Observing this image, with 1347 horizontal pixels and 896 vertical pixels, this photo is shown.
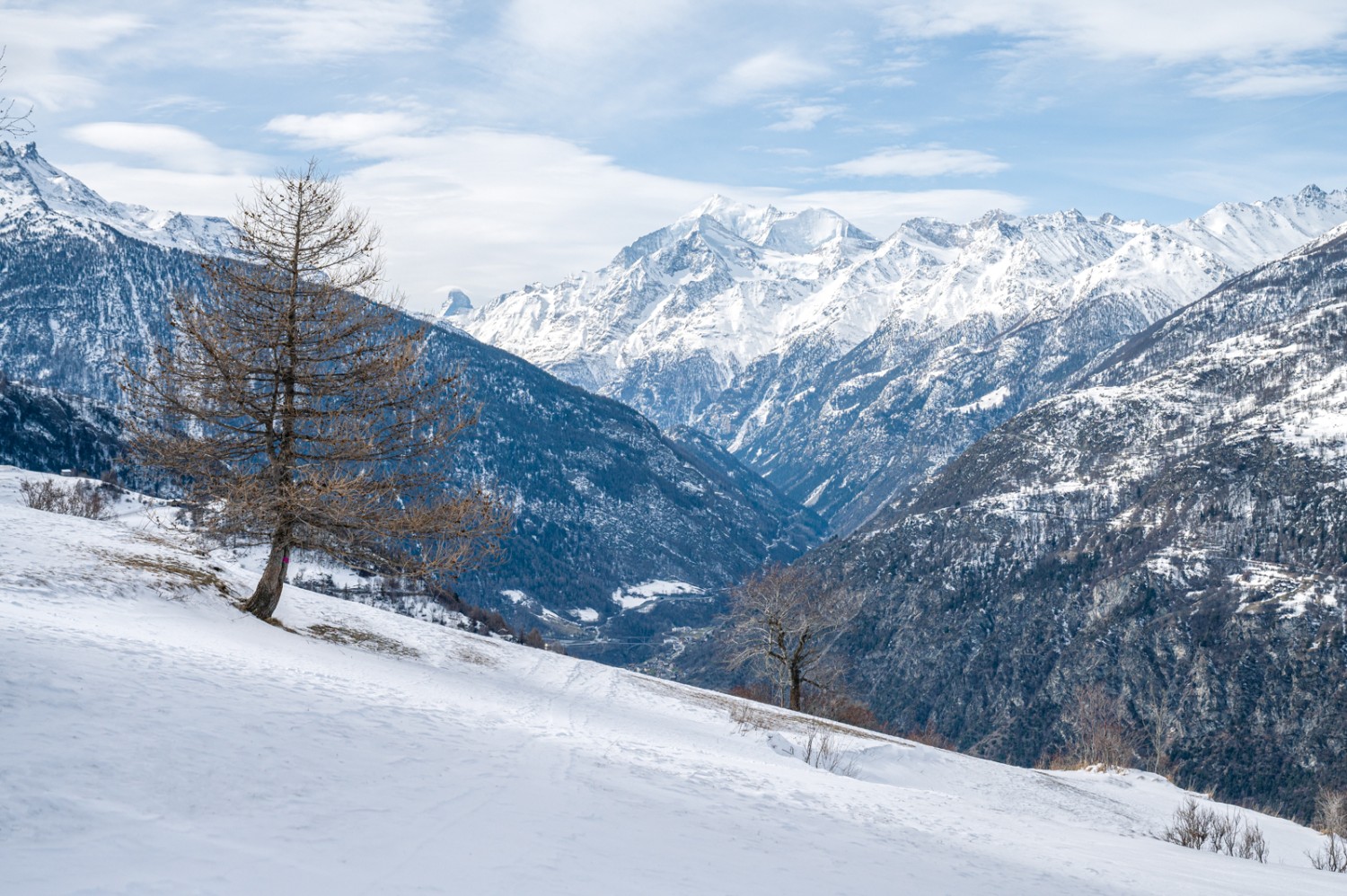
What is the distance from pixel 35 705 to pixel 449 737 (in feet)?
21.3

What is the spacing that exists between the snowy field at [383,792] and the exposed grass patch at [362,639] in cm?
29

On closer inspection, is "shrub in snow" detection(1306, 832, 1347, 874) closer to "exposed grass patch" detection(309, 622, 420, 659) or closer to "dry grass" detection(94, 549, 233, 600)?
"exposed grass patch" detection(309, 622, 420, 659)

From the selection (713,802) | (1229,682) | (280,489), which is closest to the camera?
(713,802)

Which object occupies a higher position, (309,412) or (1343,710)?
(309,412)

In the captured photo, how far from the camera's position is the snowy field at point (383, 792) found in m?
10.3

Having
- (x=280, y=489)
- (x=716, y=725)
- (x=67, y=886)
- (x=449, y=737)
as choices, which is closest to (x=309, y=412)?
(x=280, y=489)

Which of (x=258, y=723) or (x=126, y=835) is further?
(x=258, y=723)

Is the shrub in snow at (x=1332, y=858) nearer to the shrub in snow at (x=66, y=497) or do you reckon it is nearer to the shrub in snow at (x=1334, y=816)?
the shrub in snow at (x=1334, y=816)

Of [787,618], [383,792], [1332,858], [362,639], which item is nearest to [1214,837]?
[1332,858]

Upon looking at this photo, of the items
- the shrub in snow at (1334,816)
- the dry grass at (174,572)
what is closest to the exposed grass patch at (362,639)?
the dry grass at (174,572)

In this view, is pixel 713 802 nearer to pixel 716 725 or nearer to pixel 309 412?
pixel 716 725

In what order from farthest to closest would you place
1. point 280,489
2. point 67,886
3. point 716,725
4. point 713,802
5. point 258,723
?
point 716,725, point 280,489, point 713,802, point 258,723, point 67,886

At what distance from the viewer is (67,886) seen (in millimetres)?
8734

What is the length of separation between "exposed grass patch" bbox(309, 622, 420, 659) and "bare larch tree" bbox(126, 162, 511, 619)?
1.97m
